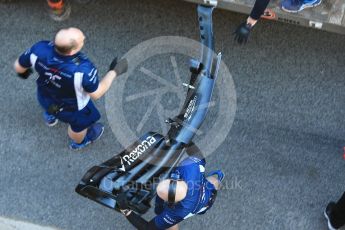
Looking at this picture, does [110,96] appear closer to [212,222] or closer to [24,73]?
[24,73]

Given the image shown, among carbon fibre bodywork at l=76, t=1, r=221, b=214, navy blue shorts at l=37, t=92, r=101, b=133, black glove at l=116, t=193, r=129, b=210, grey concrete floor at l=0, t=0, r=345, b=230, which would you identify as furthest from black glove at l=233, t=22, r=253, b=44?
black glove at l=116, t=193, r=129, b=210

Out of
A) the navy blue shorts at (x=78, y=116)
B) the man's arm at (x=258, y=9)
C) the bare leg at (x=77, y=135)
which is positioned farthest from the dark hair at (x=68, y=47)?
the man's arm at (x=258, y=9)

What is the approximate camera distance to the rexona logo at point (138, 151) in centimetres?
456

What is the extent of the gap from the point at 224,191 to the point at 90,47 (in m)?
2.01

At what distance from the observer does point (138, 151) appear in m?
4.57

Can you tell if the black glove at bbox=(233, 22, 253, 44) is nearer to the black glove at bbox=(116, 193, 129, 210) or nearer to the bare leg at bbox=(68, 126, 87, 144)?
the bare leg at bbox=(68, 126, 87, 144)

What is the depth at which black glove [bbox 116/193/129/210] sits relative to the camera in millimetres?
4344

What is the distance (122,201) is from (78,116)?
0.82 m

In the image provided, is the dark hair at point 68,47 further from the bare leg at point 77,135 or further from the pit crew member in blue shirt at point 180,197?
the pit crew member in blue shirt at point 180,197

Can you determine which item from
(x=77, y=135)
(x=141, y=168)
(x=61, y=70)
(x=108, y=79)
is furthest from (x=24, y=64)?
(x=141, y=168)

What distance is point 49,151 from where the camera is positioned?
509 centimetres

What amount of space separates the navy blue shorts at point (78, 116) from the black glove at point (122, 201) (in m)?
0.75

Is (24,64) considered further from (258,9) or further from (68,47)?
(258,9)

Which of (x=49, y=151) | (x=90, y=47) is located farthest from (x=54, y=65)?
(x=90, y=47)
